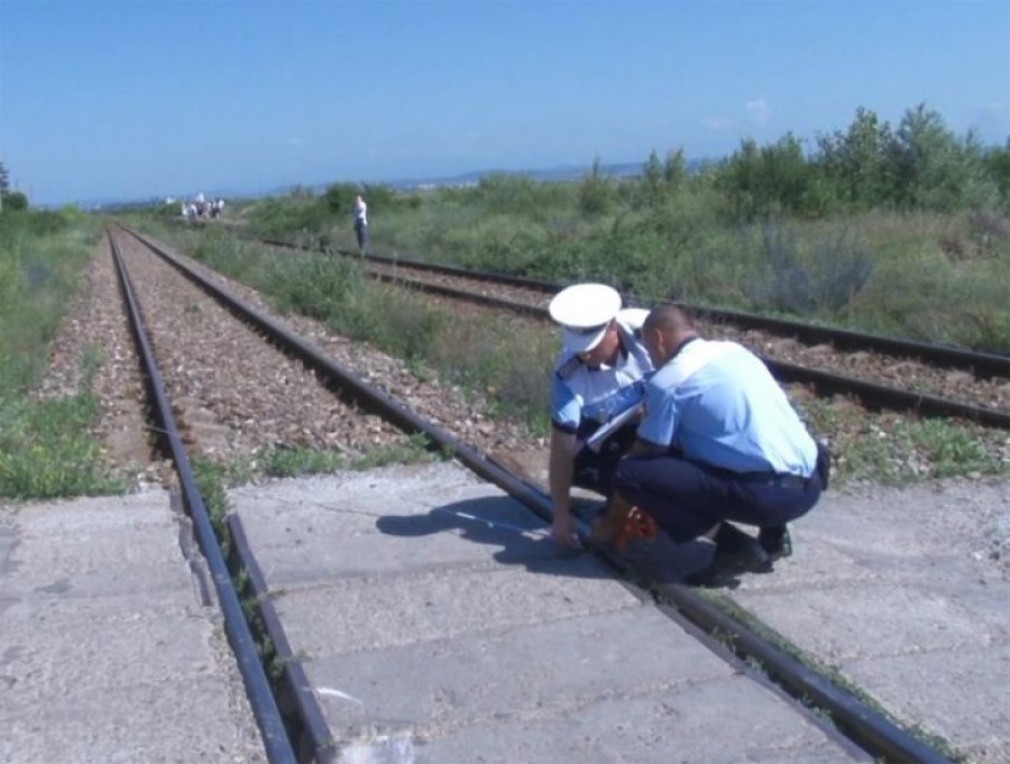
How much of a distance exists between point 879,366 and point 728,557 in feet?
28.9

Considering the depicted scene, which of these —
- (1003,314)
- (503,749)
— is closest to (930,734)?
(503,749)

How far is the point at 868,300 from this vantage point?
21.5 m

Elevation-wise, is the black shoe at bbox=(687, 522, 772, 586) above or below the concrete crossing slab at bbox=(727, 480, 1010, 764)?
above

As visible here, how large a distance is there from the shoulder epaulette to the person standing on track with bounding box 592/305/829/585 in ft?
1.50

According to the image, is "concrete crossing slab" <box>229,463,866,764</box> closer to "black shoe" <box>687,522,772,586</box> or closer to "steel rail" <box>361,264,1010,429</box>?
"black shoe" <box>687,522,772,586</box>

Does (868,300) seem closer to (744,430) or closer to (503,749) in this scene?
(744,430)

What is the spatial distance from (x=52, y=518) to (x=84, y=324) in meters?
18.1

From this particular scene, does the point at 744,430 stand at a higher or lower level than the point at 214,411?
higher

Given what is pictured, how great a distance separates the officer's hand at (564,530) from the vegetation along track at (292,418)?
0.18 metres

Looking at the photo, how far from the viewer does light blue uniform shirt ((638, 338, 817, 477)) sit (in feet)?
23.4

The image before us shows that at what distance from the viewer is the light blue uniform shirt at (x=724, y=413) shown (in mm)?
7121

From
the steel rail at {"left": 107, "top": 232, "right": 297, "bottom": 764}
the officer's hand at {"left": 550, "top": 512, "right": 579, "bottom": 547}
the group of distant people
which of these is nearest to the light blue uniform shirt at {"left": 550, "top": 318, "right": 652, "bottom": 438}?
the officer's hand at {"left": 550, "top": 512, "right": 579, "bottom": 547}

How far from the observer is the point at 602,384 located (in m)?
7.84

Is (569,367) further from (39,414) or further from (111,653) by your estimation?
(39,414)
